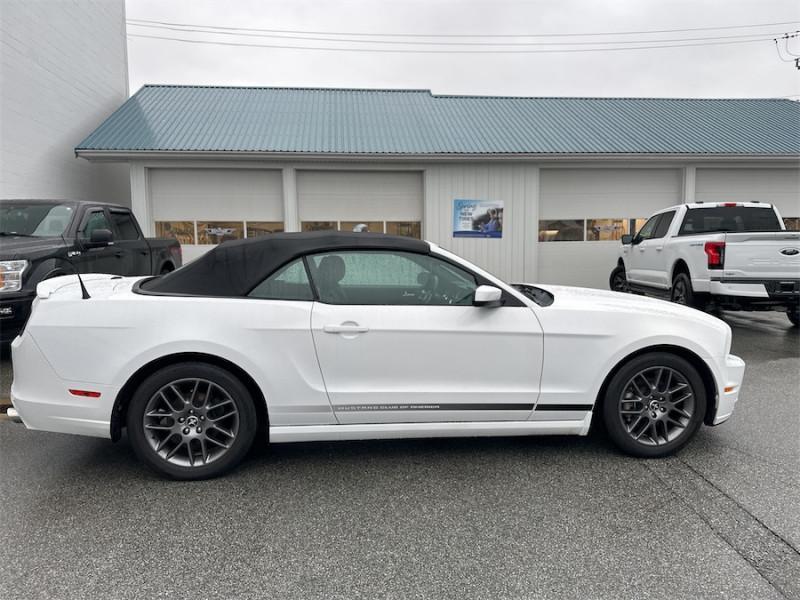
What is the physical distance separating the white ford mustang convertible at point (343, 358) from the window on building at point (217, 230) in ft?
28.5

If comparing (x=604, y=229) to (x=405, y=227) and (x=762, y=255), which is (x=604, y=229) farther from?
(x=762, y=255)

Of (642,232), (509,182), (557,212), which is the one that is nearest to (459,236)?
(509,182)

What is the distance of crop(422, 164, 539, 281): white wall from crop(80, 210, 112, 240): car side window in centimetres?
681

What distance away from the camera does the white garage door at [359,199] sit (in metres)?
12.1

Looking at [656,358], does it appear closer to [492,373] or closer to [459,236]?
[492,373]

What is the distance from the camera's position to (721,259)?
7.45m

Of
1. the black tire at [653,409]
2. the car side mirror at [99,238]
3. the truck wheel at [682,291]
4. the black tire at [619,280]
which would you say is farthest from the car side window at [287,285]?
the black tire at [619,280]

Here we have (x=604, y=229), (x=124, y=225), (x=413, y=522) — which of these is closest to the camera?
(x=413, y=522)

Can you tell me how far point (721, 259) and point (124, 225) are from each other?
8613 millimetres

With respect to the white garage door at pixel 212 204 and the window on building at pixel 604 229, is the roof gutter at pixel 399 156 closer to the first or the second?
the white garage door at pixel 212 204

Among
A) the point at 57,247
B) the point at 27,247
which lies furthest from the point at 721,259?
the point at 27,247

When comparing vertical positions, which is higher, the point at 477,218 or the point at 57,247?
the point at 477,218

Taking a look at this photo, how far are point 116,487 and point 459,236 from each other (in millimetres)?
10030

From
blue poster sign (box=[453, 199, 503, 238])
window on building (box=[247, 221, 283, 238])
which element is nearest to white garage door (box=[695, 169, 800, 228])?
blue poster sign (box=[453, 199, 503, 238])
